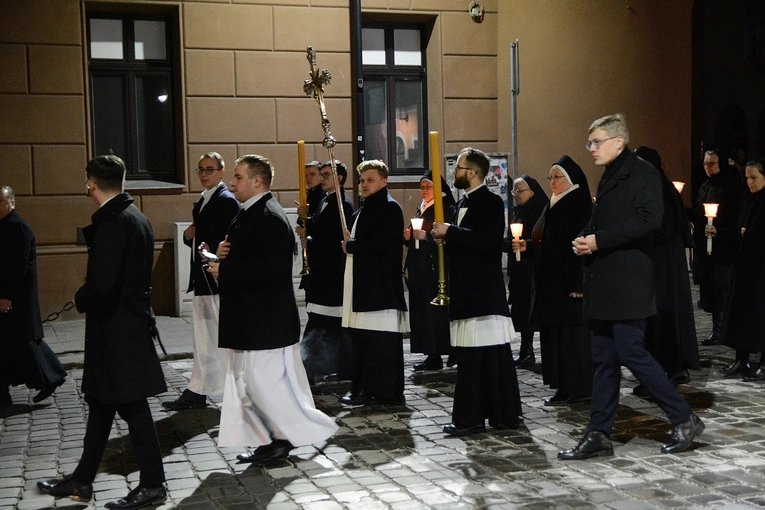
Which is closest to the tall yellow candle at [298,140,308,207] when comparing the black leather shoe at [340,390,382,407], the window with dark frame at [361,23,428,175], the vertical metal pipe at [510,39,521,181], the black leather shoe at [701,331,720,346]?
the black leather shoe at [340,390,382,407]

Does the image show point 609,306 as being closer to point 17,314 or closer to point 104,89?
point 17,314

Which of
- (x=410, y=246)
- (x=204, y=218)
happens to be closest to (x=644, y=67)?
(x=410, y=246)

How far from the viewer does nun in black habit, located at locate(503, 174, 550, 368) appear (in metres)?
9.79

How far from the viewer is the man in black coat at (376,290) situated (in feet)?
26.8

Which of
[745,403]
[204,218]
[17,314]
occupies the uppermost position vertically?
[204,218]

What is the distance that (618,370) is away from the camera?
658cm

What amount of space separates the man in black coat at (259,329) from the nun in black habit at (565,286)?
236 cm

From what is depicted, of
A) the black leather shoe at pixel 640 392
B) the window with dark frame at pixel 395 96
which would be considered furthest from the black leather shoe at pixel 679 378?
the window with dark frame at pixel 395 96

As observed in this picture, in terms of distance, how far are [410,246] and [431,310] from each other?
2.27 feet

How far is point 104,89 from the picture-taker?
14141 millimetres

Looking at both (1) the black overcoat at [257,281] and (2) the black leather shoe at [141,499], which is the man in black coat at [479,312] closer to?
(1) the black overcoat at [257,281]

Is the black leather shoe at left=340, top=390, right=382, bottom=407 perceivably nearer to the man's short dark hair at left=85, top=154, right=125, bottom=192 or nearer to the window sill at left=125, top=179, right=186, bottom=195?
the man's short dark hair at left=85, top=154, right=125, bottom=192

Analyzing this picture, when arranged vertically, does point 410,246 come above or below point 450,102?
below

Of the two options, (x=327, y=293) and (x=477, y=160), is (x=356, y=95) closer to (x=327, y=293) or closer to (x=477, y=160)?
(x=327, y=293)
